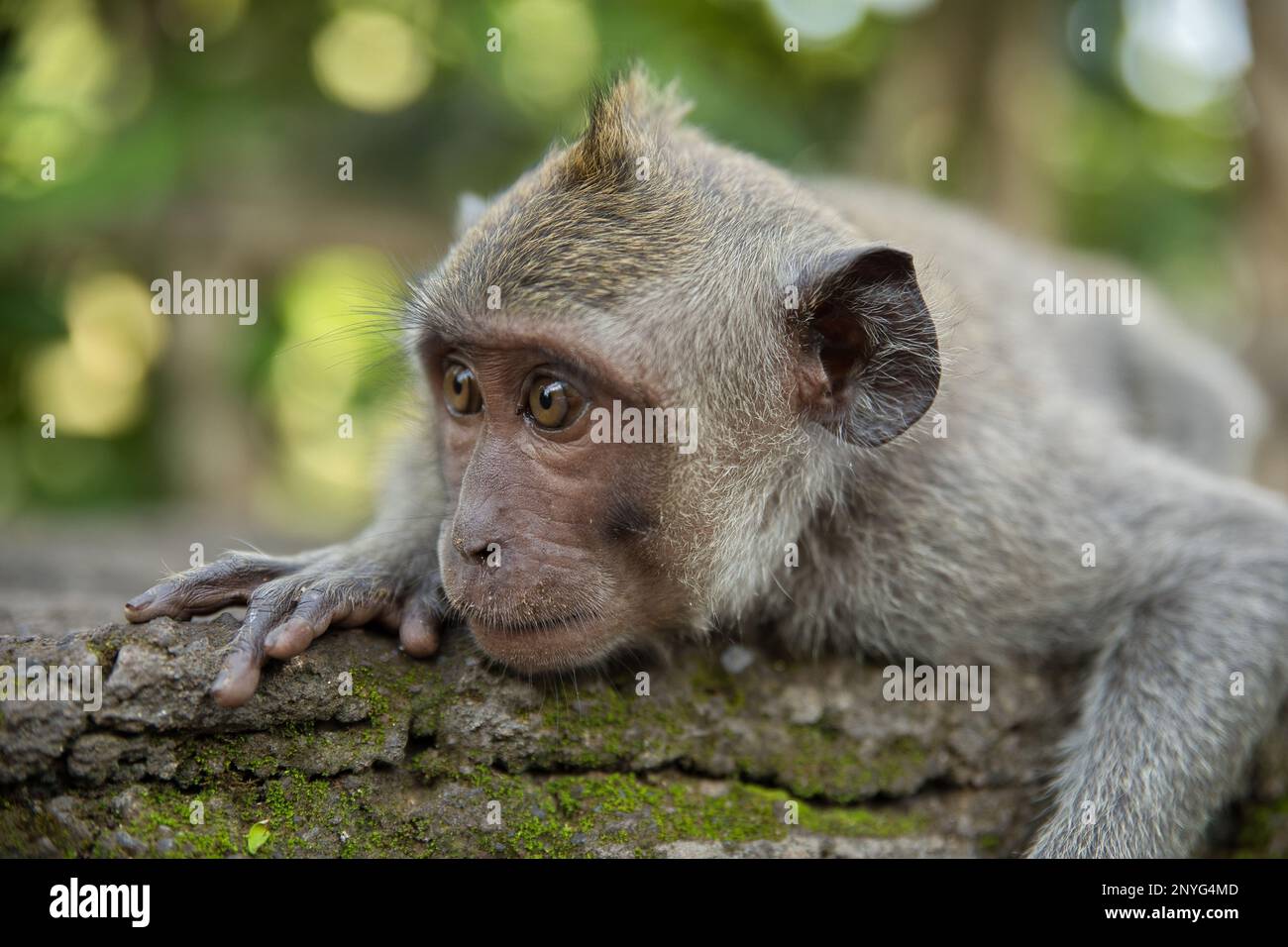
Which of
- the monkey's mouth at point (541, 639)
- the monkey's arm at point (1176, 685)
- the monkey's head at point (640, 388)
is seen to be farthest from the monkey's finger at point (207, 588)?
the monkey's arm at point (1176, 685)

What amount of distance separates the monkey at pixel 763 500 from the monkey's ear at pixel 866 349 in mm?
11

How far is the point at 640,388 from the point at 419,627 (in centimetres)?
129

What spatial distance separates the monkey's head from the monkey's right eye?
0.01 meters

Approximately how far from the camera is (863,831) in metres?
4.42

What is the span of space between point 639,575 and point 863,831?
1.50 metres

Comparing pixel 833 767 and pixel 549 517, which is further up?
pixel 549 517

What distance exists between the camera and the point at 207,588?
4.10 m

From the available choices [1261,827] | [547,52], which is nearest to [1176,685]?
[1261,827]

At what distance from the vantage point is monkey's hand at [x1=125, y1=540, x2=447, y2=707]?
12.3 feet

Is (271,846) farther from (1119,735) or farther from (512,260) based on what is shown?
(1119,735)

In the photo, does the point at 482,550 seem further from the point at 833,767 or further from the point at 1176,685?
the point at 1176,685

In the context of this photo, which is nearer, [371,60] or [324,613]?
[324,613]

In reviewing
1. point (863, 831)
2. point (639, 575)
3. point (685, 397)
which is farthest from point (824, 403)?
point (863, 831)

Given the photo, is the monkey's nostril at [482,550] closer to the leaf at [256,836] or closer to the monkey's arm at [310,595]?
the monkey's arm at [310,595]
